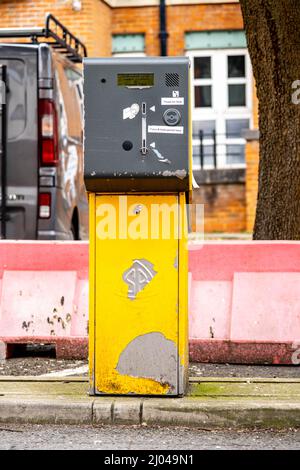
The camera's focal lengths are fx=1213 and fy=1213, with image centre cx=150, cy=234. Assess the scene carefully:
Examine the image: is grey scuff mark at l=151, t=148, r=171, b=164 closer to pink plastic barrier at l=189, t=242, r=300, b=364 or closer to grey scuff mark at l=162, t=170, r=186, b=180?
grey scuff mark at l=162, t=170, r=186, b=180

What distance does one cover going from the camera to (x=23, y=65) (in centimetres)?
1205

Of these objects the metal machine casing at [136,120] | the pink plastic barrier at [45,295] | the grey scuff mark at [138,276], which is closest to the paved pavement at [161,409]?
the grey scuff mark at [138,276]

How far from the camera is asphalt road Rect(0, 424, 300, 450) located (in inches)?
259

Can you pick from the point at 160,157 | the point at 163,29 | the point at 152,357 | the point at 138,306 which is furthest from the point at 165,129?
the point at 163,29

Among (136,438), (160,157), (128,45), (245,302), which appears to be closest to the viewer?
(136,438)

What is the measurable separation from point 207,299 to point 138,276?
187cm

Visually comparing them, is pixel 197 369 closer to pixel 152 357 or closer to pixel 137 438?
pixel 152 357

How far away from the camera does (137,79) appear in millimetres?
7129

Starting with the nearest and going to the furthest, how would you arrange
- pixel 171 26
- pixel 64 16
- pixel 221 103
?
pixel 64 16 → pixel 171 26 → pixel 221 103

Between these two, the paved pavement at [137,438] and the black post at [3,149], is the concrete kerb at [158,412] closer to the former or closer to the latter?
the paved pavement at [137,438]

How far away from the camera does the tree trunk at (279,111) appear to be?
10.7m

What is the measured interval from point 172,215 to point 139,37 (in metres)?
15.8

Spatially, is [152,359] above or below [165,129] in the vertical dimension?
below
